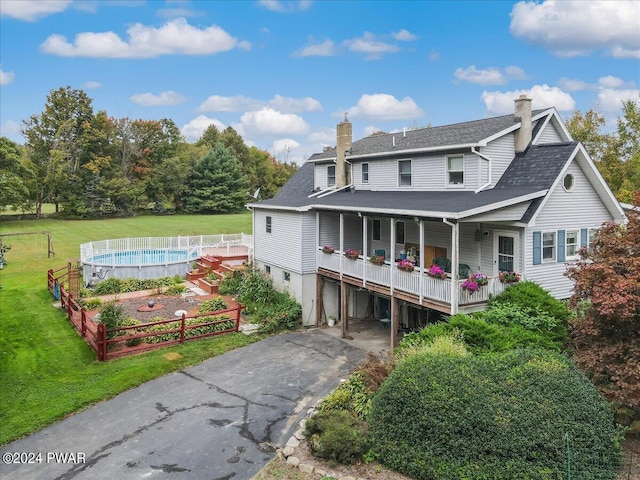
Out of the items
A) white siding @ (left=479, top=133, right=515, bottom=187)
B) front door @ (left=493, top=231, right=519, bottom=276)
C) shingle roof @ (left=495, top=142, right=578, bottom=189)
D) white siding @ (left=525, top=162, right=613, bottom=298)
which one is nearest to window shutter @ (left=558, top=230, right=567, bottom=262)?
white siding @ (left=525, top=162, right=613, bottom=298)

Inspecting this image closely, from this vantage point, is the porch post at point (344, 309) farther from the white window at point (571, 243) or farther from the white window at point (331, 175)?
the white window at point (571, 243)

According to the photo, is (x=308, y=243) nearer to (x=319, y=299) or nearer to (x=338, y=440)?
(x=319, y=299)

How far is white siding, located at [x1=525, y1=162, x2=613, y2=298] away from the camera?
14969mm

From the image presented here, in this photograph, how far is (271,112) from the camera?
80.1m

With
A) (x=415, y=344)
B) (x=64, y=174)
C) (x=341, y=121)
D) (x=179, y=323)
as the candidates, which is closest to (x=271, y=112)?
(x=64, y=174)

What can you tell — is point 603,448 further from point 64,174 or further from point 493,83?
point 64,174

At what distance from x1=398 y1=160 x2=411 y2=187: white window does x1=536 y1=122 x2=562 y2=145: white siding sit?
4.92 m

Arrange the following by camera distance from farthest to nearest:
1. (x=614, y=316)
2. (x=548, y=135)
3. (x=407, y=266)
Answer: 1. (x=548, y=135)
2. (x=407, y=266)
3. (x=614, y=316)

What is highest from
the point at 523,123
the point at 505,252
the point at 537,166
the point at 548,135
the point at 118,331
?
the point at 523,123

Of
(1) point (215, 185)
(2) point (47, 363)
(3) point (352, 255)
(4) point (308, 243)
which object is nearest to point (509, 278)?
(3) point (352, 255)

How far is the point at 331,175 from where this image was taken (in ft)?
82.0

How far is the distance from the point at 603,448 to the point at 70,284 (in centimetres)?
2453

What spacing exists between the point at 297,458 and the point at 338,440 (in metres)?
0.93

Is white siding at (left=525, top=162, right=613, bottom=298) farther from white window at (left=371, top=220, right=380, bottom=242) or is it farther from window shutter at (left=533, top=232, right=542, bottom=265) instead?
white window at (left=371, top=220, right=380, bottom=242)
